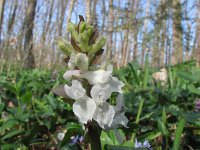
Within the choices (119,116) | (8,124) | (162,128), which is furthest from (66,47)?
(8,124)

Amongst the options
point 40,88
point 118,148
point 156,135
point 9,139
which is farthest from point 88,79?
point 40,88

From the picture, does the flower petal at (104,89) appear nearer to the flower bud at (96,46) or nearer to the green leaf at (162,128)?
the flower bud at (96,46)

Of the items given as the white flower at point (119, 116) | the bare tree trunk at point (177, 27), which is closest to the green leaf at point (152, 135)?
the white flower at point (119, 116)

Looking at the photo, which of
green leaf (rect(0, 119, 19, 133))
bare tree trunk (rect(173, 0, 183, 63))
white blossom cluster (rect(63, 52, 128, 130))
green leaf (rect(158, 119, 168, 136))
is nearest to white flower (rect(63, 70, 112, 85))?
white blossom cluster (rect(63, 52, 128, 130))

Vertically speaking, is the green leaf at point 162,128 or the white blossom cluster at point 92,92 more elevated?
the white blossom cluster at point 92,92

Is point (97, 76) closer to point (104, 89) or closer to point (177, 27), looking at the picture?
point (104, 89)

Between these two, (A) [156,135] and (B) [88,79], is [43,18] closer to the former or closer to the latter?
(A) [156,135]

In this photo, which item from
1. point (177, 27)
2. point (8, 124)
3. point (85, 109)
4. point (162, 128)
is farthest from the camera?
point (177, 27)
